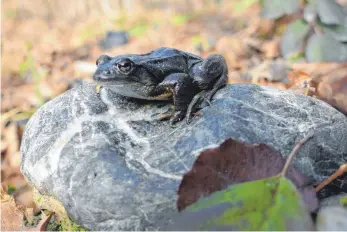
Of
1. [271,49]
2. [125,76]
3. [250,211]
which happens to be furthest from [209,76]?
[271,49]

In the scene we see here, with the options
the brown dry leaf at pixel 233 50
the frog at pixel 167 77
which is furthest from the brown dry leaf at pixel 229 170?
the brown dry leaf at pixel 233 50

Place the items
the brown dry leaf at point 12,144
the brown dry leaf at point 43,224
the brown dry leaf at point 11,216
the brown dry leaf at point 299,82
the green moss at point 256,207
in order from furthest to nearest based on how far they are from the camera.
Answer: the brown dry leaf at point 12,144, the brown dry leaf at point 299,82, the brown dry leaf at point 11,216, the brown dry leaf at point 43,224, the green moss at point 256,207

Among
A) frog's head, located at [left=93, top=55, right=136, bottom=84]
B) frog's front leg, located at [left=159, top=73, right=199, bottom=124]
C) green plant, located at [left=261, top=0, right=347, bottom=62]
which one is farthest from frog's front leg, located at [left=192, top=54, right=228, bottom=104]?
green plant, located at [left=261, top=0, right=347, bottom=62]

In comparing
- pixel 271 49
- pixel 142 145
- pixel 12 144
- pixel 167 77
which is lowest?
pixel 12 144

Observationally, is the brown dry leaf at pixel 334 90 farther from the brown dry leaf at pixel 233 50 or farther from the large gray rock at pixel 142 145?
the brown dry leaf at pixel 233 50

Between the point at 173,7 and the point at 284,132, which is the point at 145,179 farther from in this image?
the point at 173,7

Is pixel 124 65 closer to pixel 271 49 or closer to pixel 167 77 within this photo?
pixel 167 77
